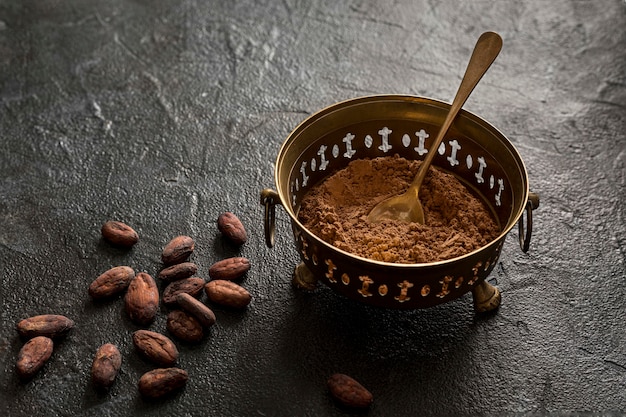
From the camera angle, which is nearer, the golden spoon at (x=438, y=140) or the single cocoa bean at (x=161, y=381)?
the single cocoa bean at (x=161, y=381)

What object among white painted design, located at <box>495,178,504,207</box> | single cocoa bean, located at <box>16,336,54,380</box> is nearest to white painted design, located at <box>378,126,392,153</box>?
white painted design, located at <box>495,178,504,207</box>

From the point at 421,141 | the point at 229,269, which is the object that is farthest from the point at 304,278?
the point at 421,141

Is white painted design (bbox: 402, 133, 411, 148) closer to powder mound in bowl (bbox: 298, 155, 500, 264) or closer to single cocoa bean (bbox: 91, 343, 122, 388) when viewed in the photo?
powder mound in bowl (bbox: 298, 155, 500, 264)

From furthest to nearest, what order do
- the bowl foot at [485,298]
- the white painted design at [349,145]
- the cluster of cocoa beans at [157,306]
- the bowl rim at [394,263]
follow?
the white painted design at [349,145] → the bowl foot at [485,298] → the cluster of cocoa beans at [157,306] → the bowl rim at [394,263]

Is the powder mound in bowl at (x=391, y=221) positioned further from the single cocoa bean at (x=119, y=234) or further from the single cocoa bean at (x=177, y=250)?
the single cocoa bean at (x=119, y=234)

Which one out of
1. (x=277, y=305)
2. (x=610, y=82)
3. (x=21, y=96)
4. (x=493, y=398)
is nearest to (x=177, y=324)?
(x=277, y=305)

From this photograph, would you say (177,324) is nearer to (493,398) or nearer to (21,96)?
(493,398)

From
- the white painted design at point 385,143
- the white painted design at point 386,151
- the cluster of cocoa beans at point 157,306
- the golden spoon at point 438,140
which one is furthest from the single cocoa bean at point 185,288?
the white painted design at point 385,143
